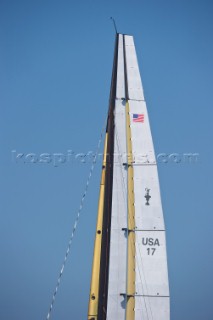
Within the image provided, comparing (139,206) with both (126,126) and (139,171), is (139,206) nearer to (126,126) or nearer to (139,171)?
(139,171)

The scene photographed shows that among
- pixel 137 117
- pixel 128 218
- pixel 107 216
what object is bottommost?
pixel 107 216

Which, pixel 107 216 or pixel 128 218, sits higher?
pixel 128 218

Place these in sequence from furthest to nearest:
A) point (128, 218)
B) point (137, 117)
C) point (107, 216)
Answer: point (137, 117) → point (128, 218) → point (107, 216)

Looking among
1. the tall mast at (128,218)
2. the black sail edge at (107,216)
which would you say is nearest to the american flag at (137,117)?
the tall mast at (128,218)

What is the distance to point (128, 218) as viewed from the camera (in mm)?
10242

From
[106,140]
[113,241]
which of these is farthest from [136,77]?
[113,241]

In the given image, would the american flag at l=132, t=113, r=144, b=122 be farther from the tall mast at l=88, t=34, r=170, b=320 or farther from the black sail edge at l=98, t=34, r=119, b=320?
the black sail edge at l=98, t=34, r=119, b=320

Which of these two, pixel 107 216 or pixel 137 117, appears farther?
pixel 137 117

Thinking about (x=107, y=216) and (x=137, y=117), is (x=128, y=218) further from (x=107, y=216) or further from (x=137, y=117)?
(x=137, y=117)

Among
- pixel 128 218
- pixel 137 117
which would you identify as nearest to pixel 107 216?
pixel 128 218

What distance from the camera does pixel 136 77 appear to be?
11.9 meters

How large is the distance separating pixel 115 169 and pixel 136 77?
380 cm

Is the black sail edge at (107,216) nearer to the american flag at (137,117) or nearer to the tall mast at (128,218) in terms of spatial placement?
the tall mast at (128,218)

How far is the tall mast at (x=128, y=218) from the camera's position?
364 inches
